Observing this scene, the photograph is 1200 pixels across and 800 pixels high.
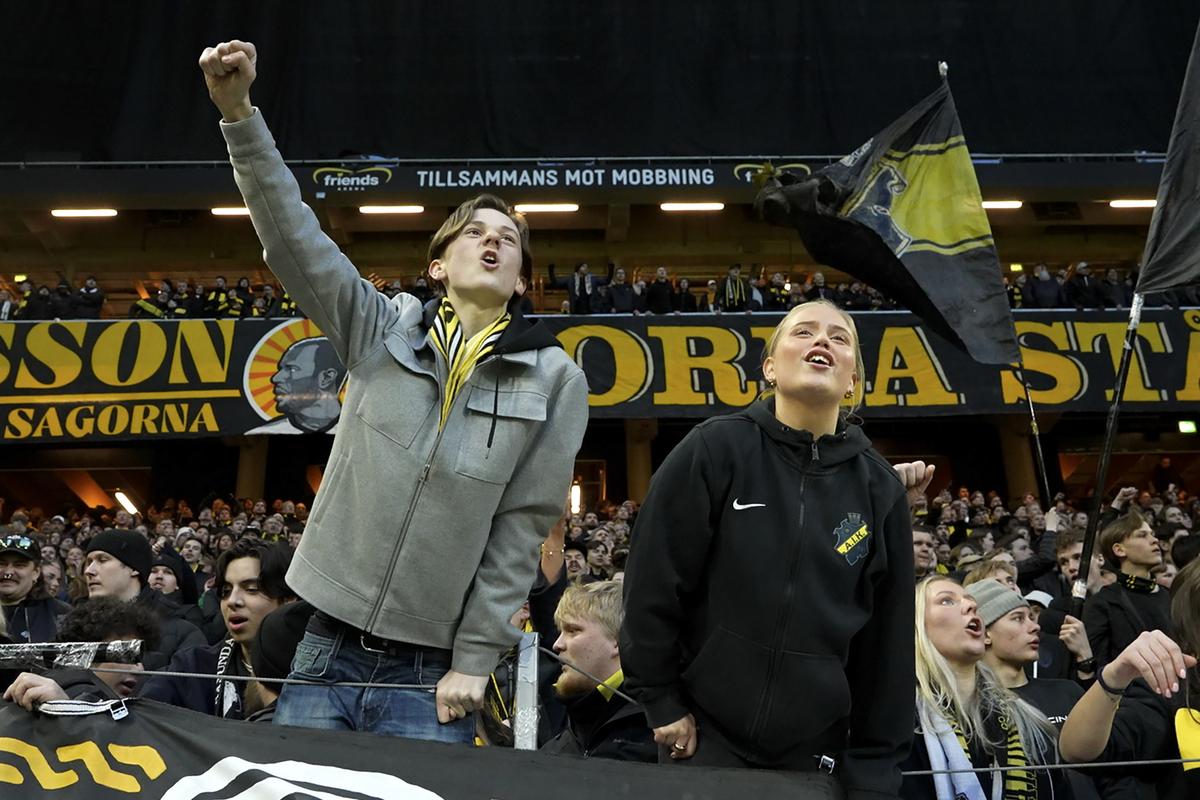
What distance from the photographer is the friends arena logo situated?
64.6 feet

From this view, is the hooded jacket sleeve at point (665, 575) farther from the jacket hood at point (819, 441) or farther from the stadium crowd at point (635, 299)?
the stadium crowd at point (635, 299)

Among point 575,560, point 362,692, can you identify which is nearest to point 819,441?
point 362,692

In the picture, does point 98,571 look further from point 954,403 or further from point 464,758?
point 954,403

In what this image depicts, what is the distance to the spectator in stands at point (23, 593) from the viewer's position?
5.40 metres

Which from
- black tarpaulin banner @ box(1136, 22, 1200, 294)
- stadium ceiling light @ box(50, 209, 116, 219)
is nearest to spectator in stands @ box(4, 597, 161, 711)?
black tarpaulin banner @ box(1136, 22, 1200, 294)

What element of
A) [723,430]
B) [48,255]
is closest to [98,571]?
[723,430]

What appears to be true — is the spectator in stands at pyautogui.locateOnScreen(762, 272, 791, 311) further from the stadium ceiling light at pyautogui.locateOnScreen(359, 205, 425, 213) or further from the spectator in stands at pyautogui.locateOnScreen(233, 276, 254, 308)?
the spectator in stands at pyautogui.locateOnScreen(233, 276, 254, 308)

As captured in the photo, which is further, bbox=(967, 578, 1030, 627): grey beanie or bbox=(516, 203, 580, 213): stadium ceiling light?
bbox=(516, 203, 580, 213): stadium ceiling light

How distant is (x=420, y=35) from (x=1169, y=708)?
2037cm

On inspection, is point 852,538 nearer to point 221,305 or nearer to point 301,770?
point 301,770

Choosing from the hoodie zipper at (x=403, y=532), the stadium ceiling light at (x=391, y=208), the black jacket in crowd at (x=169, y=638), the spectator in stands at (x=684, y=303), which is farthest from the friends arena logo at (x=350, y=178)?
the hoodie zipper at (x=403, y=532)

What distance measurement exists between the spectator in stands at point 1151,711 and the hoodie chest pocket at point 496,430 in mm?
1406

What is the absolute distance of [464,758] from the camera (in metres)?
2.16

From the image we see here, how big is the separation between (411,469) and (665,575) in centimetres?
57
